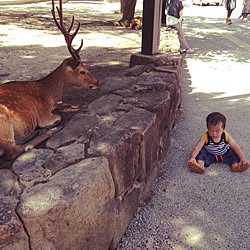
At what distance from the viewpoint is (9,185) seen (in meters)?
2.00

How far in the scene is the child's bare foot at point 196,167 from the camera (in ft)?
11.2

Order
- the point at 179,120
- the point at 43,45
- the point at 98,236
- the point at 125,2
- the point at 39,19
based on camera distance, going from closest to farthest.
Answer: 1. the point at 98,236
2. the point at 179,120
3. the point at 43,45
4. the point at 125,2
5. the point at 39,19

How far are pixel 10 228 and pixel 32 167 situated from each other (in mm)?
501

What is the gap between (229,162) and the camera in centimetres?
360

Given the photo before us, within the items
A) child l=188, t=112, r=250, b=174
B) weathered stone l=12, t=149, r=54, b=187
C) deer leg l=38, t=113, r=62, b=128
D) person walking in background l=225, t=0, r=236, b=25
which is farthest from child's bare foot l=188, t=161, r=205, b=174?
person walking in background l=225, t=0, r=236, b=25

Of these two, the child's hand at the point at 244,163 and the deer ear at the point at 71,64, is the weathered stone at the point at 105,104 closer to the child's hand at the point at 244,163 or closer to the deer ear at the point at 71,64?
the deer ear at the point at 71,64

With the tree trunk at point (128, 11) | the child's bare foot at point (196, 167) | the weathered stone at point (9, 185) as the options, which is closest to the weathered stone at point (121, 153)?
the weathered stone at point (9, 185)

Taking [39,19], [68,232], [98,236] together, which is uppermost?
[68,232]

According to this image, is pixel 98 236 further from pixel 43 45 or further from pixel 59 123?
pixel 43 45

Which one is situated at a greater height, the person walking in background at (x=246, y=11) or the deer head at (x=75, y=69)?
the deer head at (x=75, y=69)

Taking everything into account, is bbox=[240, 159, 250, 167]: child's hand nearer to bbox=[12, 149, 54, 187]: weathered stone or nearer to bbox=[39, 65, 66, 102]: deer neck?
bbox=[39, 65, 66, 102]: deer neck

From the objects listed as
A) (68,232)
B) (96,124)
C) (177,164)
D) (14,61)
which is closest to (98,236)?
(68,232)

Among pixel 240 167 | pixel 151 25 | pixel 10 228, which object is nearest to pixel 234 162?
pixel 240 167

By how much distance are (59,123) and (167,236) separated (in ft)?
3.68
